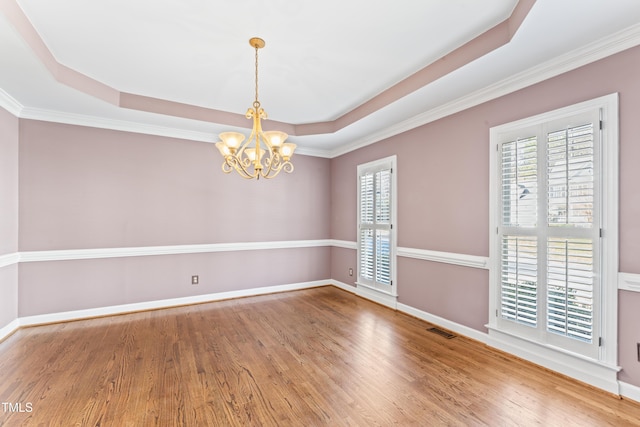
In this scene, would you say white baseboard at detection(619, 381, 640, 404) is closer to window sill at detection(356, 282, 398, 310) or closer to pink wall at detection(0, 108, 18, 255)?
window sill at detection(356, 282, 398, 310)

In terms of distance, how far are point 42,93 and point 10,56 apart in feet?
2.62

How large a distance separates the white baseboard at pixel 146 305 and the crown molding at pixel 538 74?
10.8ft

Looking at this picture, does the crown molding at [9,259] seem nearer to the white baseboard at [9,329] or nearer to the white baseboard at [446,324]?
the white baseboard at [9,329]

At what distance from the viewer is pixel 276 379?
2432 millimetres

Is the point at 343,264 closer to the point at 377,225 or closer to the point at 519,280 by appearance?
the point at 377,225

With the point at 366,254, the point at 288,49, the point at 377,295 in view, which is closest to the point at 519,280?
the point at 377,295

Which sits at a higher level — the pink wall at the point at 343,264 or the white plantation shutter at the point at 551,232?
the white plantation shutter at the point at 551,232

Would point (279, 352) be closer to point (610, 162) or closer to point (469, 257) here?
point (469, 257)

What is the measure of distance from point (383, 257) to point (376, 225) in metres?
0.50

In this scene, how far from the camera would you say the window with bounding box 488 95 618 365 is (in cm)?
221

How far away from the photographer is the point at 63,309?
148 inches

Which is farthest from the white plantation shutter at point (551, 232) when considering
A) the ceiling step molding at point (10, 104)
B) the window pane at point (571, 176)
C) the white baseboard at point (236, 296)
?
the ceiling step molding at point (10, 104)

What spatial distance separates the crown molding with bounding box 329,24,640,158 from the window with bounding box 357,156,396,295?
740mm

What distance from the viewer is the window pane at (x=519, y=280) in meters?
2.65
